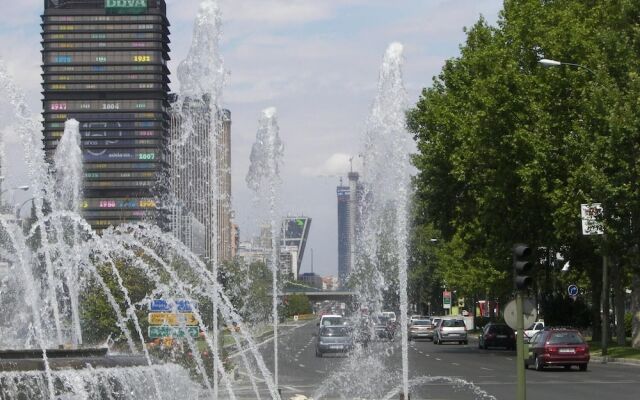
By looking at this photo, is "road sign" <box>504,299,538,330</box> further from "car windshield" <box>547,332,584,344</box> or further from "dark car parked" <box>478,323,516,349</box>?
"dark car parked" <box>478,323,516,349</box>

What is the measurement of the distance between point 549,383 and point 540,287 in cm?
4454

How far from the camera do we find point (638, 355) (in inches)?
1865

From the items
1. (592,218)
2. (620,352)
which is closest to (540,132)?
(592,218)

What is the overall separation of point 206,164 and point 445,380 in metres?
36.1

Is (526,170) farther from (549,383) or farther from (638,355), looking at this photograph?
(549,383)

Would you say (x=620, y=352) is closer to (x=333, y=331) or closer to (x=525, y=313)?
(x=333, y=331)

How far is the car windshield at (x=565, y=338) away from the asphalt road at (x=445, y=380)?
101cm

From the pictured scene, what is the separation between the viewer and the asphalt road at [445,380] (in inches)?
1101

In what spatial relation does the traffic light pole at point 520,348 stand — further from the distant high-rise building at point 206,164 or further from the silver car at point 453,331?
the silver car at point 453,331

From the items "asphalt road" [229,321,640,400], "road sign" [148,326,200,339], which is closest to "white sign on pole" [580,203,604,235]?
"asphalt road" [229,321,640,400]

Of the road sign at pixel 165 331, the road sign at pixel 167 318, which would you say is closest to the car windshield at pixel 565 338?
the road sign at pixel 167 318

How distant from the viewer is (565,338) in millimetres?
40281

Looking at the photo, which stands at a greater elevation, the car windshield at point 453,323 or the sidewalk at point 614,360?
the car windshield at point 453,323

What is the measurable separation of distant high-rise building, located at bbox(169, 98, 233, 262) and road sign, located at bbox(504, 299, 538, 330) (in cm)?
810
